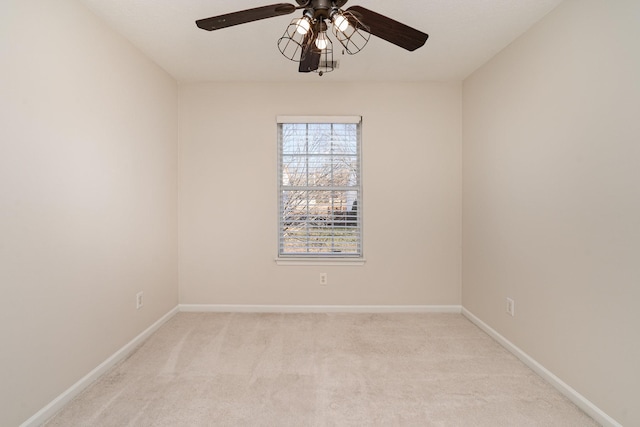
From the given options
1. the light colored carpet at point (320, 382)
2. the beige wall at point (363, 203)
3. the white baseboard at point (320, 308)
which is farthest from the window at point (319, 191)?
the light colored carpet at point (320, 382)

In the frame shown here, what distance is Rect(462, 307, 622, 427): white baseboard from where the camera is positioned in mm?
1684

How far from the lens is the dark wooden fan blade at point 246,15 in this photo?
4.55 ft

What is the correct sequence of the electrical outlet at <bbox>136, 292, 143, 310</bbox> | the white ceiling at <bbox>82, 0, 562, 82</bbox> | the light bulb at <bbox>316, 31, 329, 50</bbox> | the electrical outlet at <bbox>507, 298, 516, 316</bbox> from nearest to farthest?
the light bulb at <bbox>316, 31, 329, 50</bbox>, the white ceiling at <bbox>82, 0, 562, 82</bbox>, the electrical outlet at <bbox>507, 298, 516, 316</bbox>, the electrical outlet at <bbox>136, 292, 143, 310</bbox>

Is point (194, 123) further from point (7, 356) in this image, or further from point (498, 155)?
point (498, 155)

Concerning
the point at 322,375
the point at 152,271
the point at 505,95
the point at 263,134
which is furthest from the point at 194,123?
the point at 505,95

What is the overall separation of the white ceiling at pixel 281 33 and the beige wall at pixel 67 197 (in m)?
0.30

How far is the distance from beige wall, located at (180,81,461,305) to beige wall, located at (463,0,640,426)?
55cm

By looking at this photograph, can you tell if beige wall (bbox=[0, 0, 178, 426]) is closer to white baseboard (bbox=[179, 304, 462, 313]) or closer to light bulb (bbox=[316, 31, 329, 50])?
white baseboard (bbox=[179, 304, 462, 313])

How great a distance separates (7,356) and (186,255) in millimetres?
1865

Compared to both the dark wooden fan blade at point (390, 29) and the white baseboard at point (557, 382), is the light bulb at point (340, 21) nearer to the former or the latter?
the dark wooden fan blade at point (390, 29)

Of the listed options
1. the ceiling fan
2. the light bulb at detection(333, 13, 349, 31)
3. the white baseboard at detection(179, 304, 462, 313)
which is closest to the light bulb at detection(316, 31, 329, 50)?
the ceiling fan

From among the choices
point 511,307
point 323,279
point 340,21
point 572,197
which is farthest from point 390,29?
point 323,279

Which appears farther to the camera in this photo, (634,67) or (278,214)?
(278,214)

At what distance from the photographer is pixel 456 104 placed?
10.8 ft
